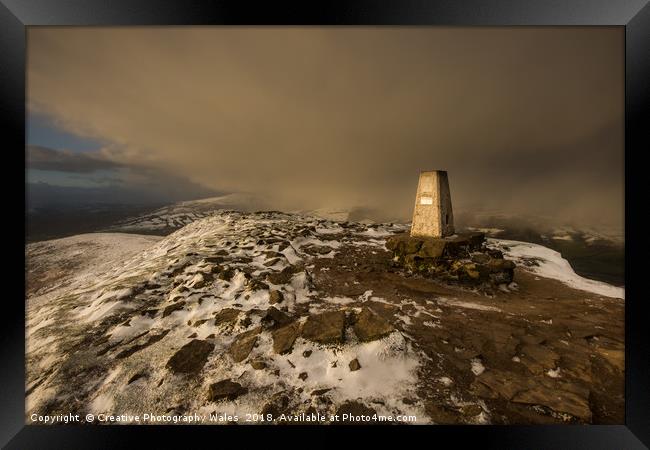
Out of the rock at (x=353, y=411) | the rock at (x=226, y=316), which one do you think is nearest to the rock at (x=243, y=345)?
the rock at (x=226, y=316)

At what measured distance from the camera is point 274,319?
5.09 metres

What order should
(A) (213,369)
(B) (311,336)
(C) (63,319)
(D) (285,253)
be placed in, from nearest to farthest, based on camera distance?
(A) (213,369), (B) (311,336), (C) (63,319), (D) (285,253)

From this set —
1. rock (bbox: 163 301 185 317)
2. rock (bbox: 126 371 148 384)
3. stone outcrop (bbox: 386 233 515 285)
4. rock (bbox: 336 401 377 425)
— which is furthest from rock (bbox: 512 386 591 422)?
rock (bbox: 163 301 185 317)

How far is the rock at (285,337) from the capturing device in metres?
4.14

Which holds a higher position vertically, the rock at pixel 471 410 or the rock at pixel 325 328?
the rock at pixel 325 328

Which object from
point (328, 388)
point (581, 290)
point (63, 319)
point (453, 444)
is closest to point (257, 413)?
point (328, 388)

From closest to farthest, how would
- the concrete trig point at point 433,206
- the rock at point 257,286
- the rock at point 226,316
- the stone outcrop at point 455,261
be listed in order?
the rock at point 226,316
the rock at point 257,286
the stone outcrop at point 455,261
the concrete trig point at point 433,206

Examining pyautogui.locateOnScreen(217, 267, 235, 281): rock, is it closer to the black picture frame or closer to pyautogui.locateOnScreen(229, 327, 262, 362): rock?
pyautogui.locateOnScreen(229, 327, 262, 362): rock

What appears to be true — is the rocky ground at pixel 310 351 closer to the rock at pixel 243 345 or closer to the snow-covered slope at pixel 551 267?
the rock at pixel 243 345

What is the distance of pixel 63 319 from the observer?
5.18 m

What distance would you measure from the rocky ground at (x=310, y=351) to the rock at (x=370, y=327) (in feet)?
0.09
